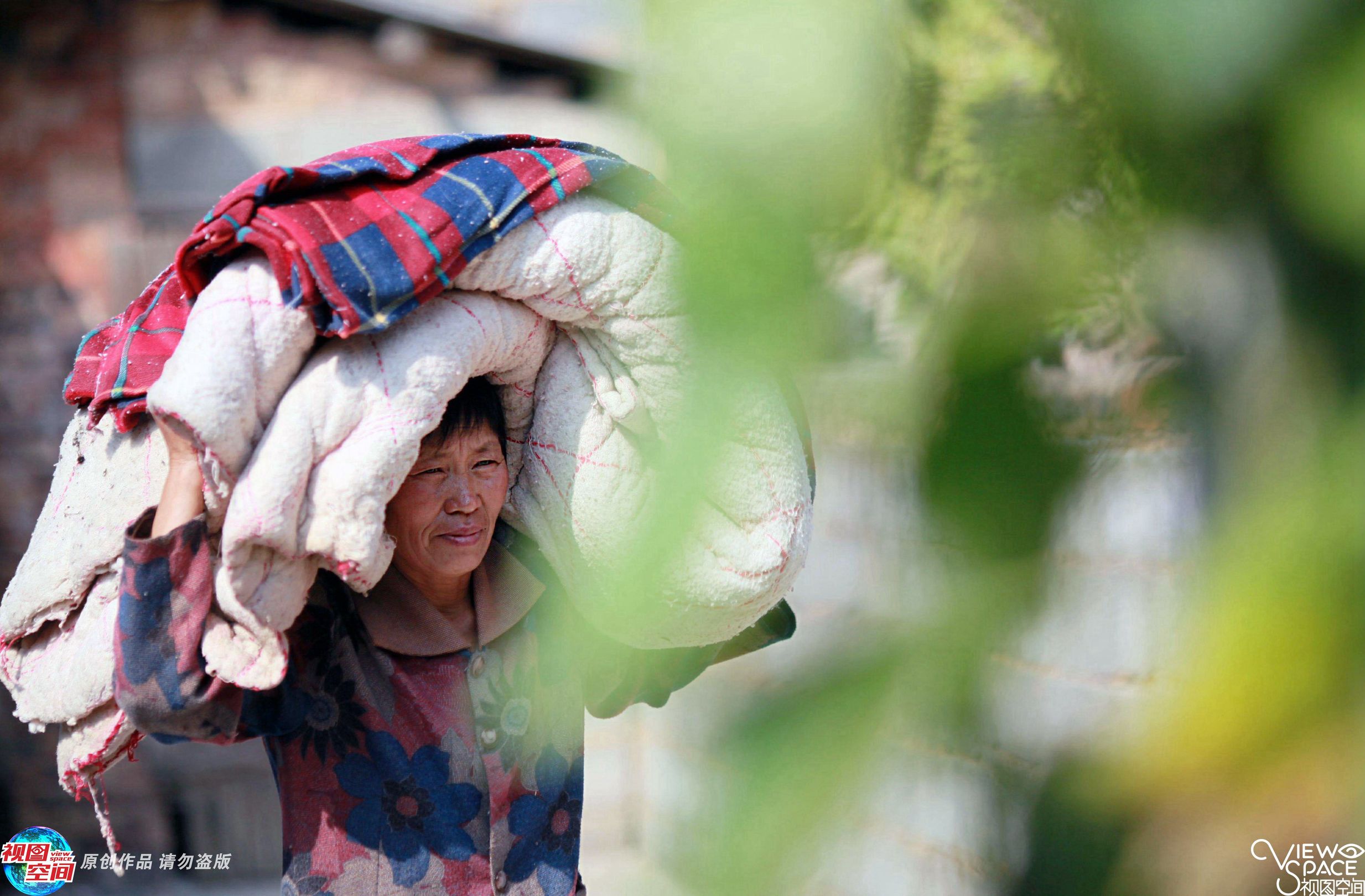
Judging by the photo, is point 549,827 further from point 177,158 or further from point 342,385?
point 177,158

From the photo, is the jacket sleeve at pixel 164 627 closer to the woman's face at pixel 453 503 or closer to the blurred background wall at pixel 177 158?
the woman's face at pixel 453 503

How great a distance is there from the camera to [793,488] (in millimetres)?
1152

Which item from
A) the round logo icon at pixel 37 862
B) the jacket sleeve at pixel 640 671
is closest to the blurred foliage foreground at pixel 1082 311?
the jacket sleeve at pixel 640 671

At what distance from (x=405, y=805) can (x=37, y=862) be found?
1490 millimetres

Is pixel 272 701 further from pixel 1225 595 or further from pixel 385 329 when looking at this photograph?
pixel 1225 595

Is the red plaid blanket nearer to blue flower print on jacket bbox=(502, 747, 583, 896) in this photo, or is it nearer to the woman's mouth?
the woman's mouth

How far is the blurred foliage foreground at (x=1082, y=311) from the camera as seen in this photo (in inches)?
8.1

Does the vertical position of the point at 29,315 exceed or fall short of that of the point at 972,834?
it exceeds it

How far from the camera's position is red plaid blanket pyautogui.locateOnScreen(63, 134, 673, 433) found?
3.22 feet

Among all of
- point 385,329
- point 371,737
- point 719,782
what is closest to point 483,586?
point 371,737

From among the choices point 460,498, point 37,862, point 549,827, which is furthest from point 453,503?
point 37,862

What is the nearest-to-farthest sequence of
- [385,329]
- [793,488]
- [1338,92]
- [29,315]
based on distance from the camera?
[1338,92] < [385,329] < [793,488] < [29,315]

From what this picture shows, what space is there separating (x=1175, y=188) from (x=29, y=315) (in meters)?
3.95

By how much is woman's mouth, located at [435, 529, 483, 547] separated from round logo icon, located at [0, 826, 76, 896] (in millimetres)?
1604
